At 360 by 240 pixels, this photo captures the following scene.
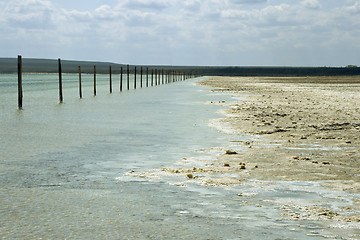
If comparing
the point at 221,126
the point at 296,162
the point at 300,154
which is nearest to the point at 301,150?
the point at 300,154

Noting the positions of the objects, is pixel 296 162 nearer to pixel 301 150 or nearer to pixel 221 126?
pixel 301 150

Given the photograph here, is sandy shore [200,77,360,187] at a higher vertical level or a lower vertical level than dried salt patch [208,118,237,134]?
higher

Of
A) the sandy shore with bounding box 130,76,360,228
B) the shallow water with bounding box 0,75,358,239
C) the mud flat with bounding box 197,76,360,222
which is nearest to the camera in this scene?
the shallow water with bounding box 0,75,358,239

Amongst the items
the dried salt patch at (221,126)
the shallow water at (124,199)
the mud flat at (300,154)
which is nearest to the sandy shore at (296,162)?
the mud flat at (300,154)

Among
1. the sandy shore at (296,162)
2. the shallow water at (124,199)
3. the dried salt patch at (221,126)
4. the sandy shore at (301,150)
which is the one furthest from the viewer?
the dried salt patch at (221,126)

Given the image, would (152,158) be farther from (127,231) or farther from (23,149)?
(127,231)

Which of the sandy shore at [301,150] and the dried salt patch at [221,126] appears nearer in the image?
the sandy shore at [301,150]

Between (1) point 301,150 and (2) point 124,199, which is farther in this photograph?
(1) point 301,150

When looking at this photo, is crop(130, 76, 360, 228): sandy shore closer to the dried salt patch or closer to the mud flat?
the mud flat

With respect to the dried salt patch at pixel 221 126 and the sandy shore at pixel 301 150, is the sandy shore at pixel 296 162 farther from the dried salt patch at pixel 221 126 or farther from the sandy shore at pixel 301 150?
the dried salt patch at pixel 221 126

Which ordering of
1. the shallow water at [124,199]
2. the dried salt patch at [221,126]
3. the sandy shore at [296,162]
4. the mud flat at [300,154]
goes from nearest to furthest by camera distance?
the shallow water at [124,199] < the sandy shore at [296,162] < the mud flat at [300,154] < the dried salt patch at [221,126]

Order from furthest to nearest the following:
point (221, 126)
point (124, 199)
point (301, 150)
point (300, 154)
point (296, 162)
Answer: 1. point (221, 126)
2. point (301, 150)
3. point (300, 154)
4. point (296, 162)
5. point (124, 199)

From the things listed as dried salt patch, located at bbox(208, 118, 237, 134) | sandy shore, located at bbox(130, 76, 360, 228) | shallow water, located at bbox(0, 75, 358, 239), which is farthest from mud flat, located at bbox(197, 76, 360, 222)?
shallow water, located at bbox(0, 75, 358, 239)

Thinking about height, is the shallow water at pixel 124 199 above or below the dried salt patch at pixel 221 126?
above
